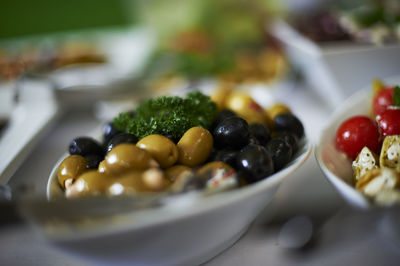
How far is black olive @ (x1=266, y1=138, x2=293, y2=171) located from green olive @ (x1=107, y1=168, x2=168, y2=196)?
0.18 meters

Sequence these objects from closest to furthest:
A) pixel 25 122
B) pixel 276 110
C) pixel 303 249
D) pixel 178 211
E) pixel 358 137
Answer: pixel 178 211
pixel 303 249
pixel 358 137
pixel 276 110
pixel 25 122

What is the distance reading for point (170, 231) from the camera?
0.37 metres

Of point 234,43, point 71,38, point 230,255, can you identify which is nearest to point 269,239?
point 230,255

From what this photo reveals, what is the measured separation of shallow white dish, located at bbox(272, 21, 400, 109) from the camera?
90cm

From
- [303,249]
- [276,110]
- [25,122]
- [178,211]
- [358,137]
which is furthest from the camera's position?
[25,122]

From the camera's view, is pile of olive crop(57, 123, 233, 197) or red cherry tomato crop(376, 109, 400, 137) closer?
pile of olive crop(57, 123, 233, 197)

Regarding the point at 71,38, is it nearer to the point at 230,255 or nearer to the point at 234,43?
the point at 234,43

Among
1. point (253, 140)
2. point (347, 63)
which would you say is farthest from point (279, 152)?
point (347, 63)

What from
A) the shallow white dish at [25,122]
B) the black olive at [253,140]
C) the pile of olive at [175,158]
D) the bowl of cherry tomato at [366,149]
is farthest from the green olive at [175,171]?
the shallow white dish at [25,122]

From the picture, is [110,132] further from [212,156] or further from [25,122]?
[25,122]

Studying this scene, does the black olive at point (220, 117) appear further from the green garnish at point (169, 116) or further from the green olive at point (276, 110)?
the green olive at point (276, 110)

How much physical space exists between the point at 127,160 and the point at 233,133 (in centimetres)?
17

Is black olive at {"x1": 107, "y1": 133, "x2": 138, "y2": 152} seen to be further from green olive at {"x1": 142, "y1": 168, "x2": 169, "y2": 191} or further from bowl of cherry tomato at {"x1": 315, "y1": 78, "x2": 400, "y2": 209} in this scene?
bowl of cherry tomato at {"x1": 315, "y1": 78, "x2": 400, "y2": 209}

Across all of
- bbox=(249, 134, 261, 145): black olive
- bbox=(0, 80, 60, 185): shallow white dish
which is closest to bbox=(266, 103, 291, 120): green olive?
bbox=(249, 134, 261, 145): black olive
